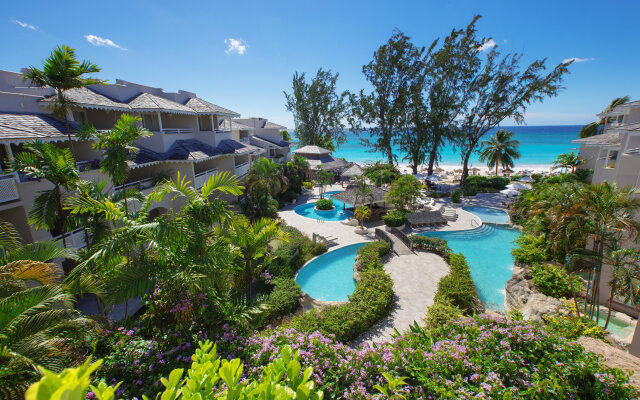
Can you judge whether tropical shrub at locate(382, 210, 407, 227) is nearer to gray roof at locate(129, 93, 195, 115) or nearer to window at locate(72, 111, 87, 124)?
gray roof at locate(129, 93, 195, 115)

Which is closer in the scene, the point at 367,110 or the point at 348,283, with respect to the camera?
the point at 348,283

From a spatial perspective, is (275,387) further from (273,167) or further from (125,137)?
(273,167)

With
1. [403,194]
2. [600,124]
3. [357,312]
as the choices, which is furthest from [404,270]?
[600,124]

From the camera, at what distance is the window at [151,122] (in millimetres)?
16891

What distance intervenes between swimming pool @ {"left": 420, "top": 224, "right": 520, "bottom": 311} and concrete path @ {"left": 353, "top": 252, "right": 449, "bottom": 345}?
82.5 inches

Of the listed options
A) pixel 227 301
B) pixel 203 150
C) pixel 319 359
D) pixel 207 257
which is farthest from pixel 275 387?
pixel 203 150

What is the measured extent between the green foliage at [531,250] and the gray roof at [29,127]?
21594mm

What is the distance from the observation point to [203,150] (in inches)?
722

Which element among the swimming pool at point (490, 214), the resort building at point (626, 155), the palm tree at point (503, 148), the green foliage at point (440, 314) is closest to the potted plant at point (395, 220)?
the swimming pool at point (490, 214)

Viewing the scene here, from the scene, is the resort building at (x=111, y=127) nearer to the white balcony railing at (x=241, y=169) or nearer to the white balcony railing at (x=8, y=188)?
the white balcony railing at (x=8, y=188)

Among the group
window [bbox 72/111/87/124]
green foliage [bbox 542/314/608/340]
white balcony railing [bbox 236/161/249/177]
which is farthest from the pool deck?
window [bbox 72/111/87/124]

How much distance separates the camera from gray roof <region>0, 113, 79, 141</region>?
834 cm

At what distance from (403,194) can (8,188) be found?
21.6m

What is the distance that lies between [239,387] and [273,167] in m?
19.6
